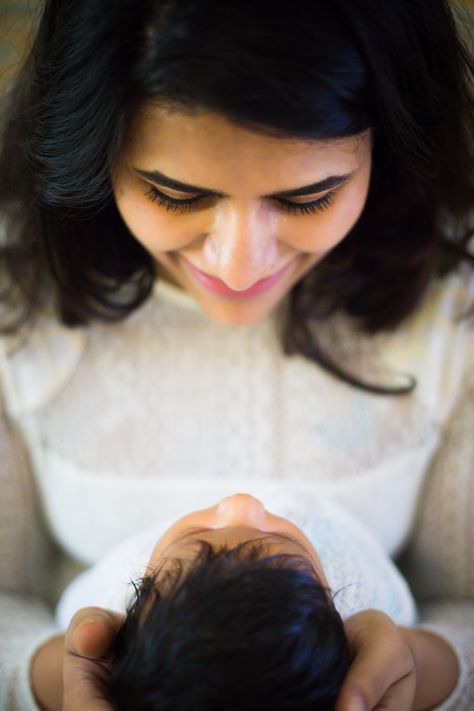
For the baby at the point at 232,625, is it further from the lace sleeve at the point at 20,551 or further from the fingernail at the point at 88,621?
the lace sleeve at the point at 20,551

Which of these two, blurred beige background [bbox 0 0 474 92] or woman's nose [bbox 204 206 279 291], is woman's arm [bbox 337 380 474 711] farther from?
blurred beige background [bbox 0 0 474 92]

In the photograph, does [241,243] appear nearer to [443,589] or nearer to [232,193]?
[232,193]

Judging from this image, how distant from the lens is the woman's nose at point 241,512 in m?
0.74

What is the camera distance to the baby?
2.11 feet

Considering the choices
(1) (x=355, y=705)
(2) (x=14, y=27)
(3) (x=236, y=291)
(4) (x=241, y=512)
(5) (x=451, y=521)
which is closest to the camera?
(1) (x=355, y=705)

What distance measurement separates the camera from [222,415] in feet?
3.64

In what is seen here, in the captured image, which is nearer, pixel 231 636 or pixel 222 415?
pixel 231 636

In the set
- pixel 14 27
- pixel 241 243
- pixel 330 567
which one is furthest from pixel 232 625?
pixel 14 27

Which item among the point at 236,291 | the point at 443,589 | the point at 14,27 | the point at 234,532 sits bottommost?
the point at 443,589

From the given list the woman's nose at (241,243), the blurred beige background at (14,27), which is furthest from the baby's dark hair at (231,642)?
the blurred beige background at (14,27)

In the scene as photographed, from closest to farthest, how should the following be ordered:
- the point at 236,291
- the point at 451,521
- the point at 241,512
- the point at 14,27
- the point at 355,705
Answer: the point at 355,705, the point at 241,512, the point at 236,291, the point at 14,27, the point at 451,521

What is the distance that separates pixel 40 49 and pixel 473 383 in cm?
79

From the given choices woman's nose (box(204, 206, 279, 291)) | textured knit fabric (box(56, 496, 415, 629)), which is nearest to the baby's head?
textured knit fabric (box(56, 496, 415, 629))

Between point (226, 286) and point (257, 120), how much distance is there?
282 millimetres
